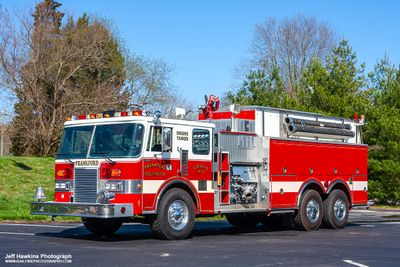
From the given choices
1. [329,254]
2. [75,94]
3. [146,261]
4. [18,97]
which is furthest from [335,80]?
[146,261]

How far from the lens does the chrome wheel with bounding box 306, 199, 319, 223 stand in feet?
58.1

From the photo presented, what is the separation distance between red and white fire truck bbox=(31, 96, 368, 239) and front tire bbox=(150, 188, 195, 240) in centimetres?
2

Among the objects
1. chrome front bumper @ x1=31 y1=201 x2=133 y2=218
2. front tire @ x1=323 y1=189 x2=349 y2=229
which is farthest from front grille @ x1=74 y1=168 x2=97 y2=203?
front tire @ x1=323 y1=189 x2=349 y2=229

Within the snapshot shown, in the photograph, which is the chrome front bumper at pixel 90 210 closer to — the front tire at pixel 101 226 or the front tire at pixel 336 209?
the front tire at pixel 101 226

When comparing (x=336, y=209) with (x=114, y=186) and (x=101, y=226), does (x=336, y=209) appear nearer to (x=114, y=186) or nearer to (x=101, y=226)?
(x=101, y=226)

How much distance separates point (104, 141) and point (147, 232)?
10.7 ft

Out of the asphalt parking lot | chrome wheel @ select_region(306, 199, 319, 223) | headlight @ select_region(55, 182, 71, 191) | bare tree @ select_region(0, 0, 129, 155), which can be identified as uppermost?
bare tree @ select_region(0, 0, 129, 155)

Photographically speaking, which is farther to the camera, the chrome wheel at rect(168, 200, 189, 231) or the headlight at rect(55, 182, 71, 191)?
the headlight at rect(55, 182, 71, 191)

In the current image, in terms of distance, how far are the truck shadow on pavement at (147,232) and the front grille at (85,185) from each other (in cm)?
97

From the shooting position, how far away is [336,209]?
18.5 meters

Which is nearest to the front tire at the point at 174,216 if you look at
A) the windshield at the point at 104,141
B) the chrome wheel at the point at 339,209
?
the windshield at the point at 104,141

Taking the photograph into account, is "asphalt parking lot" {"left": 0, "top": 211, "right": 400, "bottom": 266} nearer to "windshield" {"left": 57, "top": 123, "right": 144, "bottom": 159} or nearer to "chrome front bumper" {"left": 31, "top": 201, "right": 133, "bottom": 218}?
"chrome front bumper" {"left": 31, "top": 201, "right": 133, "bottom": 218}

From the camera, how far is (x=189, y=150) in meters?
14.9

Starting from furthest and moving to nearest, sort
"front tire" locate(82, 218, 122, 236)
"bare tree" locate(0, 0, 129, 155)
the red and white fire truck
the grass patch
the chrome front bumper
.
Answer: "bare tree" locate(0, 0, 129, 155)
the grass patch
"front tire" locate(82, 218, 122, 236)
the red and white fire truck
the chrome front bumper
